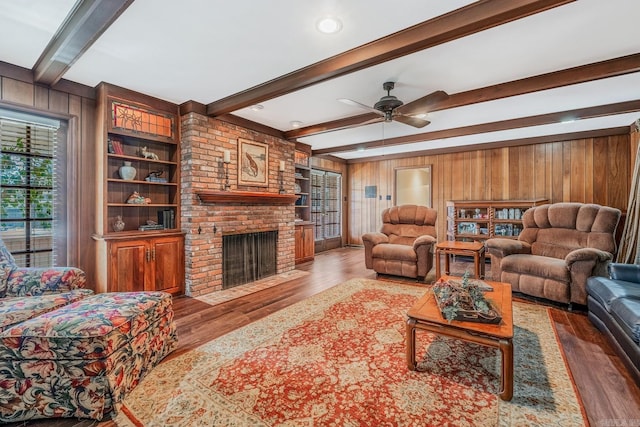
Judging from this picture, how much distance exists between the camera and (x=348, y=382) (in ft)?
6.22

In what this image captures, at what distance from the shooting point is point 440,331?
6.27 feet

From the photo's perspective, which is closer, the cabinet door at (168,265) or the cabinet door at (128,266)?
the cabinet door at (128,266)

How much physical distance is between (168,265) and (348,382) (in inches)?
110

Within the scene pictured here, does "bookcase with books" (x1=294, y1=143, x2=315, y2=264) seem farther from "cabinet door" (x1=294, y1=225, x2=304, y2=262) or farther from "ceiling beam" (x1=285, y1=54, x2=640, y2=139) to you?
"ceiling beam" (x1=285, y1=54, x2=640, y2=139)

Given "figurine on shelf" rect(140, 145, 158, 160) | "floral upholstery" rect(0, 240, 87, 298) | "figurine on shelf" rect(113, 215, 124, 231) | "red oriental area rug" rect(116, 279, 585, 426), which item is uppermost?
"figurine on shelf" rect(140, 145, 158, 160)

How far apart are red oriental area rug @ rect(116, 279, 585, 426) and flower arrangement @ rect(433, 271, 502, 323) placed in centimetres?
44

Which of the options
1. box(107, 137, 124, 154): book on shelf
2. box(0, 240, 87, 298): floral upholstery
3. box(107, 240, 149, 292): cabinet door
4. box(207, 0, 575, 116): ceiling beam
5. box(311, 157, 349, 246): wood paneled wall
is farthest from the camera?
box(311, 157, 349, 246): wood paneled wall

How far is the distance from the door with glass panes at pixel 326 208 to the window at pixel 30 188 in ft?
15.5

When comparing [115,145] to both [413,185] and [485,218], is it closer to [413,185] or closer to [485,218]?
[413,185]

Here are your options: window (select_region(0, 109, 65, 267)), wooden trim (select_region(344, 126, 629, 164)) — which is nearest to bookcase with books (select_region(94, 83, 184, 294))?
window (select_region(0, 109, 65, 267))

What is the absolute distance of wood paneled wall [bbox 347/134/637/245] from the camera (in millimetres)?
5062

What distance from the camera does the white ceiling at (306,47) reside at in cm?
201

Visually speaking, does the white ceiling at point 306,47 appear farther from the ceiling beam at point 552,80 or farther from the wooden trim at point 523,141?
the wooden trim at point 523,141

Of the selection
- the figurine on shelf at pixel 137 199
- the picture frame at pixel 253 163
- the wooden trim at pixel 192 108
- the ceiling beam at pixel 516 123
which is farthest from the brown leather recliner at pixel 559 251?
the figurine on shelf at pixel 137 199
